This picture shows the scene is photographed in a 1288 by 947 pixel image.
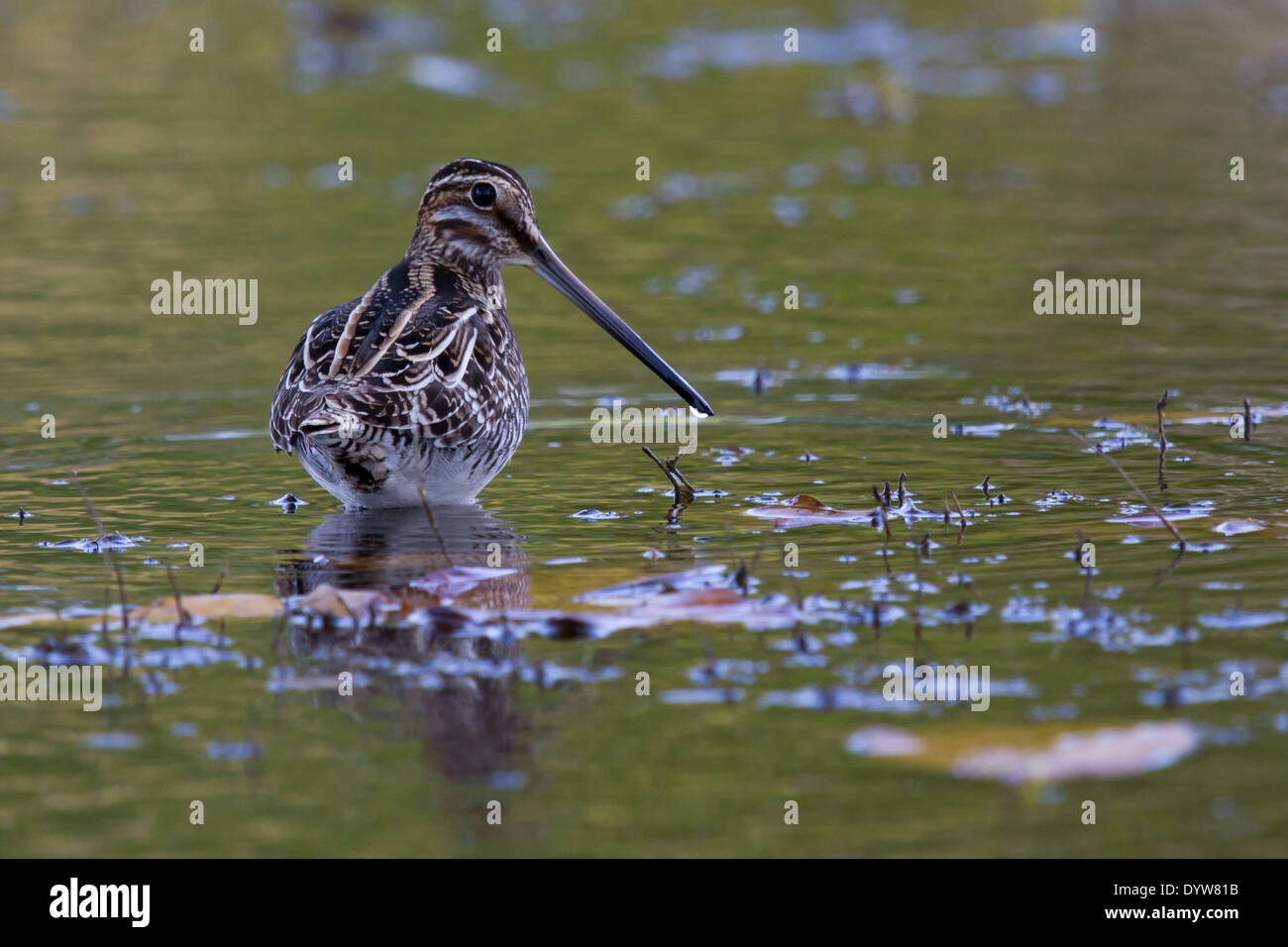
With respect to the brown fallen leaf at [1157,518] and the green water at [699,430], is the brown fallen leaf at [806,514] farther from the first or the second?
the brown fallen leaf at [1157,518]

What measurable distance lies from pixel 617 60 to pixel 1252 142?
9.66 m

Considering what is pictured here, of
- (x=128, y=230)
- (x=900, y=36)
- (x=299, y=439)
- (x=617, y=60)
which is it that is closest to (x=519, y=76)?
(x=617, y=60)

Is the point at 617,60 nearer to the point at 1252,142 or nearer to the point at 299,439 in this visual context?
the point at 1252,142

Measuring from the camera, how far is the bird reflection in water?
5.62 m

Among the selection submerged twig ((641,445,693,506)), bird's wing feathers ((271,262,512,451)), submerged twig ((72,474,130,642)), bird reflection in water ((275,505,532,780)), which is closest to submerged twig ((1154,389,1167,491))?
submerged twig ((641,445,693,506))

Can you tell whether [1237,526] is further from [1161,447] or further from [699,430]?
[699,430]

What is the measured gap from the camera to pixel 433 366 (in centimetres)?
804

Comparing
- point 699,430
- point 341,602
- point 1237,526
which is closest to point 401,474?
point 341,602

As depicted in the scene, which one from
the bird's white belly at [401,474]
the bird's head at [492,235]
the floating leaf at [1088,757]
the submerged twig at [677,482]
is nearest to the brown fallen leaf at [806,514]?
the submerged twig at [677,482]

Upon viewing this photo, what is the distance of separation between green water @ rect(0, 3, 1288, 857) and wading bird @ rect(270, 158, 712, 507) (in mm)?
352

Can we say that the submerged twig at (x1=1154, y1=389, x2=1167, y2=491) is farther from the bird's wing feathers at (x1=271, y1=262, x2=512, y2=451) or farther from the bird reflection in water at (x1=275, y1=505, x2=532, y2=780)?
the bird's wing feathers at (x1=271, y1=262, x2=512, y2=451)

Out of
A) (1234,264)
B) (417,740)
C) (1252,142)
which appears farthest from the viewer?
(1252,142)

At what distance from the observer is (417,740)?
555 centimetres

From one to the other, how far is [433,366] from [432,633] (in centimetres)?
182
